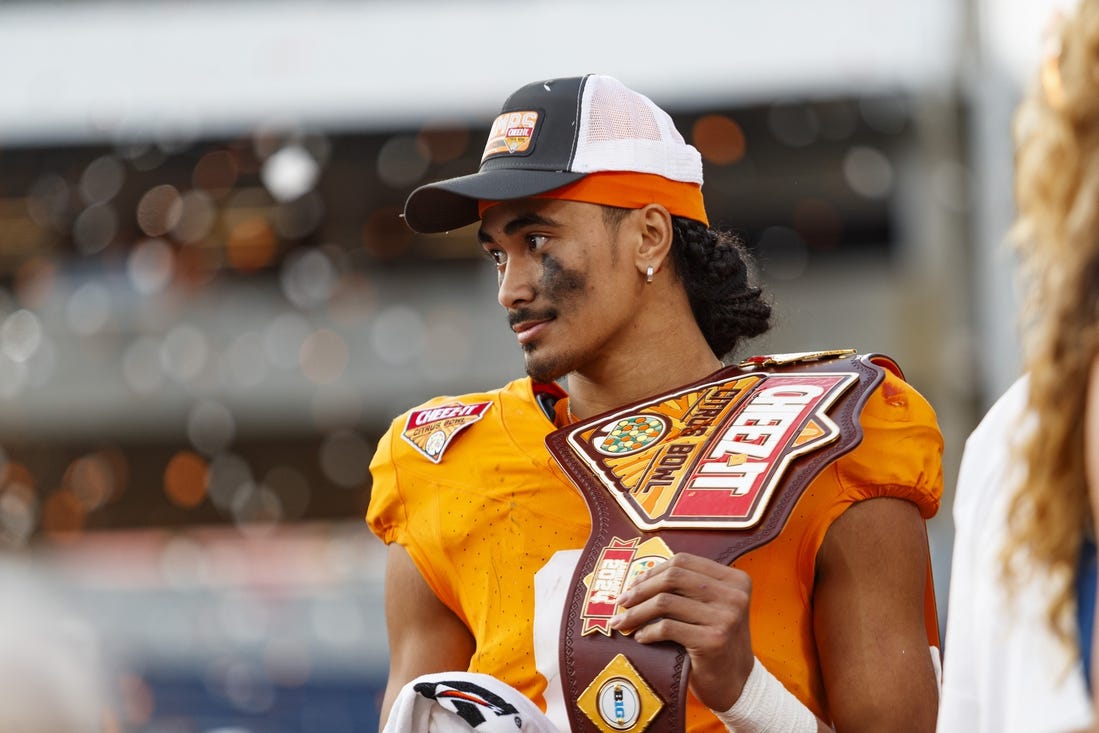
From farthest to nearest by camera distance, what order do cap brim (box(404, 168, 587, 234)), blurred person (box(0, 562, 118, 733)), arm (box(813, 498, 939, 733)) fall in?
cap brim (box(404, 168, 587, 234)), arm (box(813, 498, 939, 733)), blurred person (box(0, 562, 118, 733))

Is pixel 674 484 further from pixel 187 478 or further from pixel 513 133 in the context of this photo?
pixel 187 478

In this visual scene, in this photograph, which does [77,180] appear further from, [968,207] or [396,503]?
[396,503]

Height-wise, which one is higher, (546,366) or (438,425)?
(546,366)

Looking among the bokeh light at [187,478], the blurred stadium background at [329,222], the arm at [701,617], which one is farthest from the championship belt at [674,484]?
the bokeh light at [187,478]

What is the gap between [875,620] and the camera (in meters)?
2.56

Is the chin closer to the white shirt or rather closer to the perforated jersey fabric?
the perforated jersey fabric

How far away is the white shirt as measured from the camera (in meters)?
1.68

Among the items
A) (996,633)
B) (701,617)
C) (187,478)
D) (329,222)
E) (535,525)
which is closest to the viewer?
(996,633)

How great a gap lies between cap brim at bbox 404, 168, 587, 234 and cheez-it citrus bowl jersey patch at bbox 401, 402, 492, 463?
319 mm

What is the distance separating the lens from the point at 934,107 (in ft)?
48.4

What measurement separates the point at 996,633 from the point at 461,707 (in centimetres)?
89

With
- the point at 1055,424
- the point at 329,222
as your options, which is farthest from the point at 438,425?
the point at 329,222

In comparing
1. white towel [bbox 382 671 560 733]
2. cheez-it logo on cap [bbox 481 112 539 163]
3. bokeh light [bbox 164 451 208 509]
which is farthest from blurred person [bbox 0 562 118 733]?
bokeh light [bbox 164 451 208 509]

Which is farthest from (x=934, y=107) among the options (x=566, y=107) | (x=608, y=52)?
(x=566, y=107)
